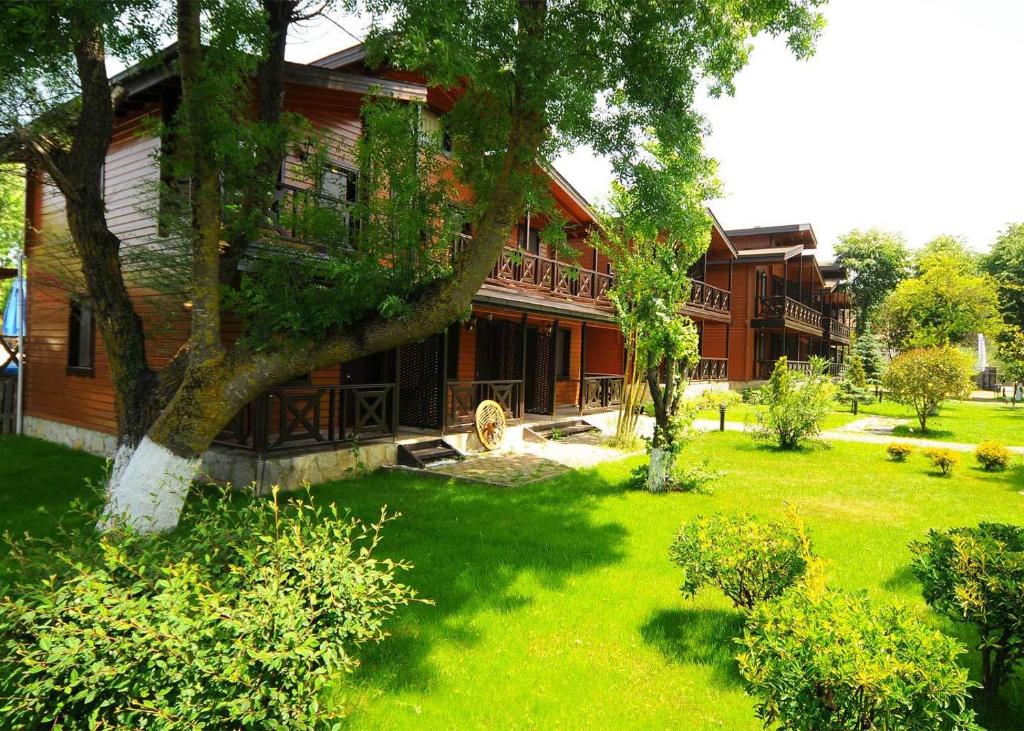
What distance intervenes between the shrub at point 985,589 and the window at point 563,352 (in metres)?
15.6

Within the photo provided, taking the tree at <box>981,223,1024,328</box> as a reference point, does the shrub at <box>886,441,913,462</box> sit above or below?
below

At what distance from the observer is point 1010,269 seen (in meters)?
38.1

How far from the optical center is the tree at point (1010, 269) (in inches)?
1442

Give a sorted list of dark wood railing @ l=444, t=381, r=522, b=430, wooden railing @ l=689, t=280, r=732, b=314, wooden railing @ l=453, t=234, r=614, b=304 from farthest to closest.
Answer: wooden railing @ l=689, t=280, r=732, b=314
wooden railing @ l=453, t=234, r=614, b=304
dark wood railing @ l=444, t=381, r=522, b=430

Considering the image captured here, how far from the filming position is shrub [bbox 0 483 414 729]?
244cm

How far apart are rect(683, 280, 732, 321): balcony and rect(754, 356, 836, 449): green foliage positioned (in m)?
7.36

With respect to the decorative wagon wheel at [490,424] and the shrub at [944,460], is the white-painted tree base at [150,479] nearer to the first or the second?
the decorative wagon wheel at [490,424]

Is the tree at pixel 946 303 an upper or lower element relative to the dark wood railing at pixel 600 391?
upper

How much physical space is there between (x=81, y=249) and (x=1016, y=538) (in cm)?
925

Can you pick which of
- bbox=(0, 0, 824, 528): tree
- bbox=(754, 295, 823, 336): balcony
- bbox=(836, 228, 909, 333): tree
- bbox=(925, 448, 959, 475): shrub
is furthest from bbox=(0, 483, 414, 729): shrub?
bbox=(836, 228, 909, 333): tree

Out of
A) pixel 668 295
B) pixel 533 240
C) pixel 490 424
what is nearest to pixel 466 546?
pixel 668 295

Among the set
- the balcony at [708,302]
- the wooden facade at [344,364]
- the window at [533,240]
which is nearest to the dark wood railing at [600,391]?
the wooden facade at [344,364]

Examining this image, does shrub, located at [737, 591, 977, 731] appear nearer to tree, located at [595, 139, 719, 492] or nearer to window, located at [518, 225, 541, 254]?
tree, located at [595, 139, 719, 492]

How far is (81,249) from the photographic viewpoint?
678cm
